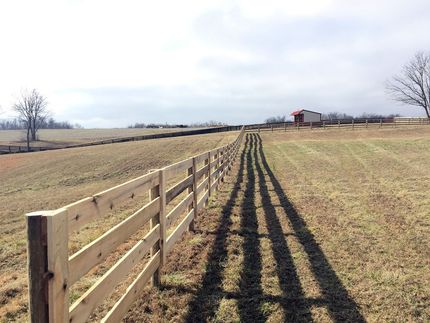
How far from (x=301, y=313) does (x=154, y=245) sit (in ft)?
6.46

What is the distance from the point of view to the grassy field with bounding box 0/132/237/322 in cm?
591

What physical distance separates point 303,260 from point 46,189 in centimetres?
1971

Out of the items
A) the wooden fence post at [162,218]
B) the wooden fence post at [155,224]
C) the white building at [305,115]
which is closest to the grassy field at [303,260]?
the wooden fence post at [155,224]

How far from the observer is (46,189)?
22.5 meters

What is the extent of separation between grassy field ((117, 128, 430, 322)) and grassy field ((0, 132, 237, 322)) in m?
2.08

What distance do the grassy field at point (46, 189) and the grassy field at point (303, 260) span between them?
2.08 metres

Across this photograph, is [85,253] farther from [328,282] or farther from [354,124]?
[354,124]

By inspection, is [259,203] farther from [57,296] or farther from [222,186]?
[57,296]

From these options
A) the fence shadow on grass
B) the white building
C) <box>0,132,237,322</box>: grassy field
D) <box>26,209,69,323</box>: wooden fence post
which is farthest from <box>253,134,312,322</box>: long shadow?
the white building

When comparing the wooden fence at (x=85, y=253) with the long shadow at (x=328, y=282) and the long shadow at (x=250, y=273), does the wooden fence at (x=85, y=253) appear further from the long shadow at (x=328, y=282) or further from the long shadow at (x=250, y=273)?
the long shadow at (x=328, y=282)

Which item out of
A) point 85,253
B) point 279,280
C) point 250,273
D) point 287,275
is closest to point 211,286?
point 250,273

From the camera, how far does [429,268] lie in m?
5.46

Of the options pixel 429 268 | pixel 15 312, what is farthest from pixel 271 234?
pixel 15 312

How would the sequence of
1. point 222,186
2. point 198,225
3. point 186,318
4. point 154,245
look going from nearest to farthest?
point 186,318 → point 154,245 → point 198,225 → point 222,186
